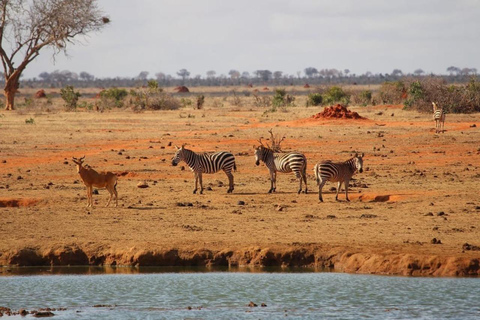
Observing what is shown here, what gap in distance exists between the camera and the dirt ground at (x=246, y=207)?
42.1 ft

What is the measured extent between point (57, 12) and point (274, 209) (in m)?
36.0

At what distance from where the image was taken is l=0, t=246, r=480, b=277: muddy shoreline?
1212cm

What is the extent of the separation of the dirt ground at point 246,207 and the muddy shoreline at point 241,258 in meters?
0.02

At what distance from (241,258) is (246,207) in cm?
414

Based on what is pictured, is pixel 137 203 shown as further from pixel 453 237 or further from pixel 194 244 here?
pixel 453 237

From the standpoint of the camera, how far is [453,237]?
1377 cm

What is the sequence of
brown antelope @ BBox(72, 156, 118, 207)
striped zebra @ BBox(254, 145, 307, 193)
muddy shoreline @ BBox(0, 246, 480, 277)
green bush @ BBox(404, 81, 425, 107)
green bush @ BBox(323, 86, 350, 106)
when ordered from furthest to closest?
green bush @ BBox(323, 86, 350, 106)
green bush @ BBox(404, 81, 425, 107)
striped zebra @ BBox(254, 145, 307, 193)
brown antelope @ BBox(72, 156, 118, 207)
muddy shoreline @ BBox(0, 246, 480, 277)

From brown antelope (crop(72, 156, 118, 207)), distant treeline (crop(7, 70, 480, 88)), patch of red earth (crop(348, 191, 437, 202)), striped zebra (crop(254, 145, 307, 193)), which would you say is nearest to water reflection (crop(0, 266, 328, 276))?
A: brown antelope (crop(72, 156, 118, 207))

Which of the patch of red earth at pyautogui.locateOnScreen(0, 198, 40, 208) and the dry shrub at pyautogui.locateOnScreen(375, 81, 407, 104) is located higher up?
the dry shrub at pyautogui.locateOnScreen(375, 81, 407, 104)

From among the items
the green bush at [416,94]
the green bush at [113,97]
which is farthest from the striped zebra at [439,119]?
the green bush at [113,97]

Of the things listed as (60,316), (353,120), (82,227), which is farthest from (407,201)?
(353,120)

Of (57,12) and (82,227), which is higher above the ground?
(57,12)

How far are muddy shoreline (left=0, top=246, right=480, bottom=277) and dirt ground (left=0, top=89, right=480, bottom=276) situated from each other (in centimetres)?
2

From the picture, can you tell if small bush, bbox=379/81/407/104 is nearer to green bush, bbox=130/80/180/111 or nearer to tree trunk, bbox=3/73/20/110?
green bush, bbox=130/80/180/111
